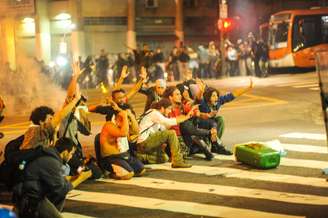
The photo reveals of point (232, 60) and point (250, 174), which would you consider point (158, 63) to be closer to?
point (232, 60)

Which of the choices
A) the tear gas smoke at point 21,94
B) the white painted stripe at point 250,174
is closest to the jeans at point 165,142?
the white painted stripe at point 250,174

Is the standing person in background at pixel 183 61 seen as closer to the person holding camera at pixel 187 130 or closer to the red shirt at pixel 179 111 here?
the red shirt at pixel 179 111

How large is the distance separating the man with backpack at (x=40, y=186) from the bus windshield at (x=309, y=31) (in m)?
24.3

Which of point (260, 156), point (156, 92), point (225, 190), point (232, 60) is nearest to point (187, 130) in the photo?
point (156, 92)

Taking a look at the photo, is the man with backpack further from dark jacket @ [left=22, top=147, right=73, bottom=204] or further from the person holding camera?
the person holding camera

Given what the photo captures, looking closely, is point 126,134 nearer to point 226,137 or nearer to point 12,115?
point 226,137

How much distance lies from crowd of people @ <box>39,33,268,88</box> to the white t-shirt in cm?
1703

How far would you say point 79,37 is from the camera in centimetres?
3647

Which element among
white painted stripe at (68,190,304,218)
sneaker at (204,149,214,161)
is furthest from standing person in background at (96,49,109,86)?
white painted stripe at (68,190,304,218)

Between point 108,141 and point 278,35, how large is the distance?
22365 mm

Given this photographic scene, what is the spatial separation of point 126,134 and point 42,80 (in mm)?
16985

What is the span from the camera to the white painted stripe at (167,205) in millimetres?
7512

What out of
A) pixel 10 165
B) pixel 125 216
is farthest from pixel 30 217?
pixel 125 216

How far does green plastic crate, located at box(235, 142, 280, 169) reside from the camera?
9930mm
